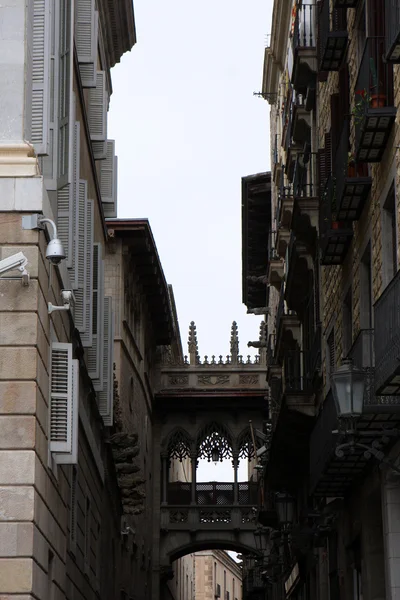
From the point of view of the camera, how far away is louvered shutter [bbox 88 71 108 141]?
98.1ft

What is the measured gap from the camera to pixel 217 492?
58469 millimetres

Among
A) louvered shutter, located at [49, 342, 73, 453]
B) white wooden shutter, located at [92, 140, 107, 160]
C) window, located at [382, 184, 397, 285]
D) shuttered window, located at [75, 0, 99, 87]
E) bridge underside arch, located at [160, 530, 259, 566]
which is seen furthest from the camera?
bridge underside arch, located at [160, 530, 259, 566]

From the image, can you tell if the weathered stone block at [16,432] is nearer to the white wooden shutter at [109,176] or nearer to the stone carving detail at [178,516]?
the white wooden shutter at [109,176]

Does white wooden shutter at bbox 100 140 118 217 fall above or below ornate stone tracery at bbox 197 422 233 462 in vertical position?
below

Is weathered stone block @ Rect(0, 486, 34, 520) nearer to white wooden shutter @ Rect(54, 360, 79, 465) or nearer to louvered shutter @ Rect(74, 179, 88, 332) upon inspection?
white wooden shutter @ Rect(54, 360, 79, 465)

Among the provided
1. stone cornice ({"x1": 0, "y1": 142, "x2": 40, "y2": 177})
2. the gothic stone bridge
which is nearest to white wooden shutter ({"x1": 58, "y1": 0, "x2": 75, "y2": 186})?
stone cornice ({"x1": 0, "y1": 142, "x2": 40, "y2": 177})

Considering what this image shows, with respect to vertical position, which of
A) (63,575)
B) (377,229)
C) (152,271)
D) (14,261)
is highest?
(152,271)

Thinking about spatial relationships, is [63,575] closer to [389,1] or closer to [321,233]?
[321,233]

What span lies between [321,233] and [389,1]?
8998 millimetres

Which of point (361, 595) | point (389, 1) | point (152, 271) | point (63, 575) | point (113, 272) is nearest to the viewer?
point (389, 1)

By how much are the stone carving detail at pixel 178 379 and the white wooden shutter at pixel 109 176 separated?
27.0m

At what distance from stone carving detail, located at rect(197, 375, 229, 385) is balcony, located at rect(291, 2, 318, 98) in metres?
30.1

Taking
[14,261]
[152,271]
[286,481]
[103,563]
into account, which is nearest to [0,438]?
[14,261]

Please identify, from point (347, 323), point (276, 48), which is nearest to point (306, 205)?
point (347, 323)
